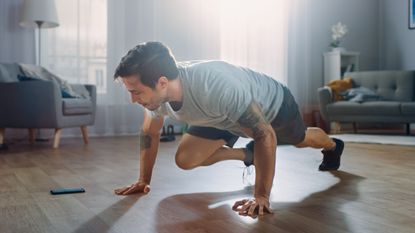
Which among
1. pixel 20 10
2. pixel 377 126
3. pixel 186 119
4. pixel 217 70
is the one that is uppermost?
pixel 20 10

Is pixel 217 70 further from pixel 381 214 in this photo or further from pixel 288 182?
pixel 288 182

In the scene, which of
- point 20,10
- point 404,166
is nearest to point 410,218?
point 404,166

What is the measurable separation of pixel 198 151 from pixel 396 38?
212 inches

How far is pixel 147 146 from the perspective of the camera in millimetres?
1867

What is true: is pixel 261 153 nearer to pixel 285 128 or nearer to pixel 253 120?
pixel 253 120

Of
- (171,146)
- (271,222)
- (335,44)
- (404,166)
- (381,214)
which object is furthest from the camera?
(335,44)

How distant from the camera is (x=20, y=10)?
465 cm

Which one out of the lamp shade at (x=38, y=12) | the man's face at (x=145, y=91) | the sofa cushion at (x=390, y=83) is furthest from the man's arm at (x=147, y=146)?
the sofa cushion at (x=390, y=83)

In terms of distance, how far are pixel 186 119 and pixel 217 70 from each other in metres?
0.21

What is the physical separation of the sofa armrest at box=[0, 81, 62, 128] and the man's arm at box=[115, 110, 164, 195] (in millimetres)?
2153

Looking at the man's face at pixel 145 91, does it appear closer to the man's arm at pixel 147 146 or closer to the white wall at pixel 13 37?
the man's arm at pixel 147 146

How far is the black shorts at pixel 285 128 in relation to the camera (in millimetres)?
1873

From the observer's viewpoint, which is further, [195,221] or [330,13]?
[330,13]

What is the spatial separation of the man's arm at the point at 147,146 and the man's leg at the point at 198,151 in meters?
0.15
